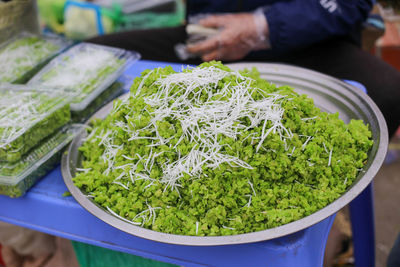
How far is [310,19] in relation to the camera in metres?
1.80

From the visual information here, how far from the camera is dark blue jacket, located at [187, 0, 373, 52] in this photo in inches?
70.9

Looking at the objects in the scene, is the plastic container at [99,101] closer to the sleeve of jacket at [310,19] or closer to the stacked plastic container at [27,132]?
the stacked plastic container at [27,132]

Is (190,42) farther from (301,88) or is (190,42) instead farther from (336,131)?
(336,131)

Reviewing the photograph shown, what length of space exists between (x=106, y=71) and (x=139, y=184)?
74 cm

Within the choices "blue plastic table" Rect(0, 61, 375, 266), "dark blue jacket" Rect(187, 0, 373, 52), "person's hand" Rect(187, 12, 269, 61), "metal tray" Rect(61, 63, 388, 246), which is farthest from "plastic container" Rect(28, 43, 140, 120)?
"dark blue jacket" Rect(187, 0, 373, 52)

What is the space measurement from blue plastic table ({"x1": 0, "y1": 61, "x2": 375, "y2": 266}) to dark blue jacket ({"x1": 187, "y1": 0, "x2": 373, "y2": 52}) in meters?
1.07

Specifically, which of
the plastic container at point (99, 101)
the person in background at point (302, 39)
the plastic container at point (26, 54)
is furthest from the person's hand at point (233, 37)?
the plastic container at point (26, 54)

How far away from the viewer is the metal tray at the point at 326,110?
0.83 metres

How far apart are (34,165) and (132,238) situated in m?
0.42

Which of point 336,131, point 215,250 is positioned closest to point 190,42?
point 336,131

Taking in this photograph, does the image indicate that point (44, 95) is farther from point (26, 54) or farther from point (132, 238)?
point (132, 238)

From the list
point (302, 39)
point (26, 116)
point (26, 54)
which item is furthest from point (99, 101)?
point (302, 39)

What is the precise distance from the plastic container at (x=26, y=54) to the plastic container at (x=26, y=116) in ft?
0.58

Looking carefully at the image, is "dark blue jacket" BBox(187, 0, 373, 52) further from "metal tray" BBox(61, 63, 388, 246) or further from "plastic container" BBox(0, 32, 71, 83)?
"plastic container" BBox(0, 32, 71, 83)
